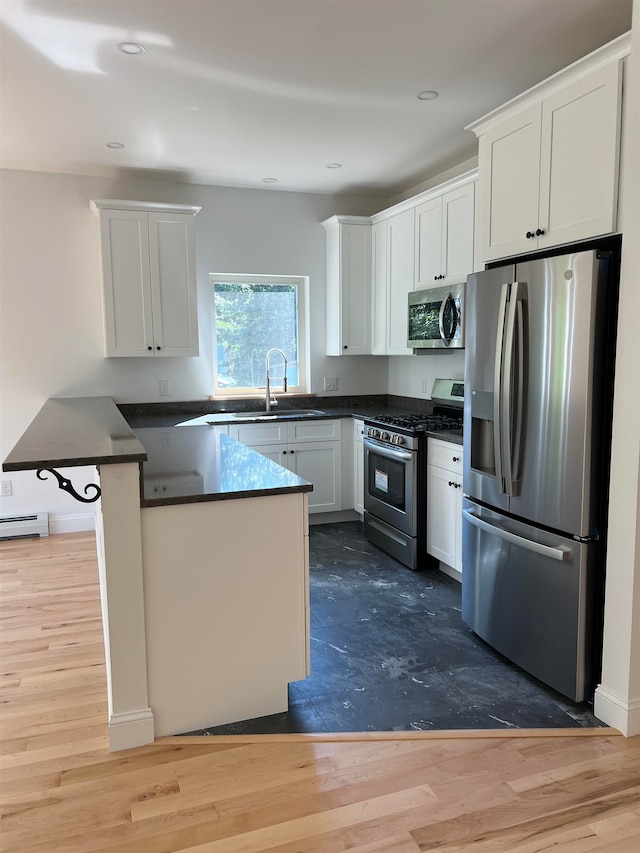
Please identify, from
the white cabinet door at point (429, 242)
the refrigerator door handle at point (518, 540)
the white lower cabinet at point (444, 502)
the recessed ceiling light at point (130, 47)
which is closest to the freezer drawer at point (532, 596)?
the refrigerator door handle at point (518, 540)

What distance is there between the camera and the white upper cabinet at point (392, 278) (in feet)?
Answer: 14.3

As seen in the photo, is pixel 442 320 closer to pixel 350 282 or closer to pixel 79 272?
pixel 350 282

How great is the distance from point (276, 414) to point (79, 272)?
1805mm

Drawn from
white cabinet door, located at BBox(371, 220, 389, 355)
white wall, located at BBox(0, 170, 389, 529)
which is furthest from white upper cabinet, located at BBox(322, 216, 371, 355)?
white wall, located at BBox(0, 170, 389, 529)

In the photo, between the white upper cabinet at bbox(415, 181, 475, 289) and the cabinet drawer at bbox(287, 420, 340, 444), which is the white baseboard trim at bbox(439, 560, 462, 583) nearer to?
the cabinet drawer at bbox(287, 420, 340, 444)

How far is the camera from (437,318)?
3.88 m

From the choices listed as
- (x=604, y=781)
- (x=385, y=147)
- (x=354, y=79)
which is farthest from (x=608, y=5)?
(x=604, y=781)

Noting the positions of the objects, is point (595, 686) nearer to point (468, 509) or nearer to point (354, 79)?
point (468, 509)

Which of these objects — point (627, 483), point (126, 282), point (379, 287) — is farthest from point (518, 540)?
point (126, 282)

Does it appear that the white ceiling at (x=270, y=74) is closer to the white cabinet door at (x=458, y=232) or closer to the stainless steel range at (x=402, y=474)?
the white cabinet door at (x=458, y=232)

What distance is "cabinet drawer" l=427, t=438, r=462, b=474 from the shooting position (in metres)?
3.41

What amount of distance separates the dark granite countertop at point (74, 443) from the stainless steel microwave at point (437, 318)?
6.55ft

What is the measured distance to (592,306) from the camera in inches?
86.8

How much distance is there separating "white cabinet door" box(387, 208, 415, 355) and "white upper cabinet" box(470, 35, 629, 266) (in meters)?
1.42
